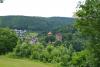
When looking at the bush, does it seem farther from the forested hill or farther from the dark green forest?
the forested hill

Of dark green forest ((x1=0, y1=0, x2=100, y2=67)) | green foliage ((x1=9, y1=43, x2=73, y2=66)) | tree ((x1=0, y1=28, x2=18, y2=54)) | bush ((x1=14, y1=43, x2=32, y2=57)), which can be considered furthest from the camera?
tree ((x1=0, y1=28, x2=18, y2=54))

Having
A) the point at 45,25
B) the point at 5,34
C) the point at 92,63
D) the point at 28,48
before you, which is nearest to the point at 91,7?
the point at 92,63

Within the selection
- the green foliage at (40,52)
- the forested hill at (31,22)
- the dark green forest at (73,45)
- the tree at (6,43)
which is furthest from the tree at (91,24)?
the forested hill at (31,22)

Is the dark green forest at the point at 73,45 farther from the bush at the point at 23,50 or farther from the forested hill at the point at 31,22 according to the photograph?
the forested hill at the point at 31,22

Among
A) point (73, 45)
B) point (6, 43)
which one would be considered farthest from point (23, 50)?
point (6, 43)

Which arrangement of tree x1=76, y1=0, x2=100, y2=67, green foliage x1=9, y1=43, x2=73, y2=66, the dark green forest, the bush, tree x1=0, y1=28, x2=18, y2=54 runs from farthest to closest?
tree x1=0, y1=28, x2=18, y2=54 → the bush → green foliage x1=9, y1=43, x2=73, y2=66 → the dark green forest → tree x1=76, y1=0, x2=100, y2=67

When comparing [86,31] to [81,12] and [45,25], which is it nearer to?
[81,12]

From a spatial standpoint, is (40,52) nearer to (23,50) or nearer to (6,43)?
(23,50)

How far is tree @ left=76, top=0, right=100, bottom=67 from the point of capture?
30.9 feet

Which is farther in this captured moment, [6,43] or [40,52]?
[6,43]

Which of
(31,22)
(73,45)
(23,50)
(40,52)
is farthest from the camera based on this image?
(31,22)

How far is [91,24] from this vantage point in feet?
30.8

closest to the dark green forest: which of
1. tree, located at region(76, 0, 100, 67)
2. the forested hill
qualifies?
tree, located at region(76, 0, 100, 67)

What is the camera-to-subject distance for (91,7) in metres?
9.77
